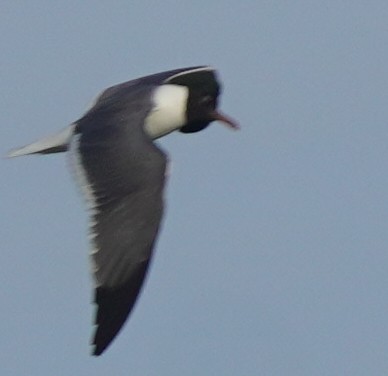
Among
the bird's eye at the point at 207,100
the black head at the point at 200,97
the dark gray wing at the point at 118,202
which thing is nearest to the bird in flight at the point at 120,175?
the dark gray wing at the point at 118,202

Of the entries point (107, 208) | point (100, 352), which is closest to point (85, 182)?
point (107, 208)

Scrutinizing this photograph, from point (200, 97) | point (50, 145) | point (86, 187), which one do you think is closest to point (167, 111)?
point (200, 97)

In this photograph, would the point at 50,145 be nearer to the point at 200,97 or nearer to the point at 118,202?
the point at 118,202

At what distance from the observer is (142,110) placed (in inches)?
632

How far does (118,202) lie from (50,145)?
1.56m

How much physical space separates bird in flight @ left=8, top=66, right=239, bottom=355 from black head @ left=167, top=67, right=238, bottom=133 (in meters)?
0.18

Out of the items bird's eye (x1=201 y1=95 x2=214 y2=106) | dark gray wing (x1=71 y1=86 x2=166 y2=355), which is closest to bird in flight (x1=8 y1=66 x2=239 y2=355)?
dark gray wing (x1=71 y1=86 x2=166 y2=355)

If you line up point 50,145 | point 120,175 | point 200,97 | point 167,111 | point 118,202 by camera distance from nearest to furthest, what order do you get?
point 118,202
point 120,175
point 50,145
point 167,111
point 200,97

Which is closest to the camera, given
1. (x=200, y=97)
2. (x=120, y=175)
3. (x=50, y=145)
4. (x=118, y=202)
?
(x=118, y=202)

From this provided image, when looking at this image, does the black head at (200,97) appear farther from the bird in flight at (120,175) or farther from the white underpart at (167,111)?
the bird in flight at (120,175)

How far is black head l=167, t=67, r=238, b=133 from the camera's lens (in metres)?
17.3

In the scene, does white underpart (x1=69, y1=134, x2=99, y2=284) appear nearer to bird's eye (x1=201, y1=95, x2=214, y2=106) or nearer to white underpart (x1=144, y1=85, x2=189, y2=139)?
white underpart (x1=144, y1=85, x2=189, y2=139)

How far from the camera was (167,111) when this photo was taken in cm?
1675

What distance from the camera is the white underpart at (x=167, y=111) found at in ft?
54.2
